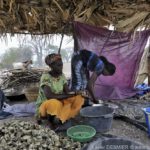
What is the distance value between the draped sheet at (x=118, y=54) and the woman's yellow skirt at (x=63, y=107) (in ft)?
5.03

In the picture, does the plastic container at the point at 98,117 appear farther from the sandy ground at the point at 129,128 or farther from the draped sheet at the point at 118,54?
the draped sheet at the point at 118,54

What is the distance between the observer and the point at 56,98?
4.00 m

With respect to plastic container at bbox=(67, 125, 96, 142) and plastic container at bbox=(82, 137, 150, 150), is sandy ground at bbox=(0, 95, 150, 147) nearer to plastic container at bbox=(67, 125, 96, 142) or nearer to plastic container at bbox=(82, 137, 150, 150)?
plastic container at bbox=(67, 125, 96, 142)

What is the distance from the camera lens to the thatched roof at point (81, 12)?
4375 millimetres

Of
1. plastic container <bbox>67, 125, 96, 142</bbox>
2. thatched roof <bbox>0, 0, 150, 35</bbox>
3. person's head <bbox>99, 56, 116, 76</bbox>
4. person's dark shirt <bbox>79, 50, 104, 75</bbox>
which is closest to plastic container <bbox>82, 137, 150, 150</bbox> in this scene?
plastic container <bbox>67, 125, 96, 142</bbox>

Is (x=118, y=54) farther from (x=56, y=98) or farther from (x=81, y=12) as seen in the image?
(x=56, y=98)

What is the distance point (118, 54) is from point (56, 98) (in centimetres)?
225

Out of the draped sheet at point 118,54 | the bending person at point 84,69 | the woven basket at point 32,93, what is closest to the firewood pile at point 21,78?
the woven basket at point 32,93

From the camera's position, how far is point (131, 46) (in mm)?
5867

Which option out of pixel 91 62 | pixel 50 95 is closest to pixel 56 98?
pixel 50 95

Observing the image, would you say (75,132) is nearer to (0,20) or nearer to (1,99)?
(1,99)

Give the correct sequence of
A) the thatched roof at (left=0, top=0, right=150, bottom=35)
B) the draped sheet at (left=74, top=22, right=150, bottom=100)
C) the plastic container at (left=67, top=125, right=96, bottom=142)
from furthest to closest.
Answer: the draped sheet at (left=74, top=22, right=150, bottom=100) → the thatched roof at (left=0, top=0, right=150, bottom=35) → the plastic container at (left=67, top=125, right=96, bottom=142)

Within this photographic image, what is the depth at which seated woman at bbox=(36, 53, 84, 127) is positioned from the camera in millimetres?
3908

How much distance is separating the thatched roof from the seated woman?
2.96ft
